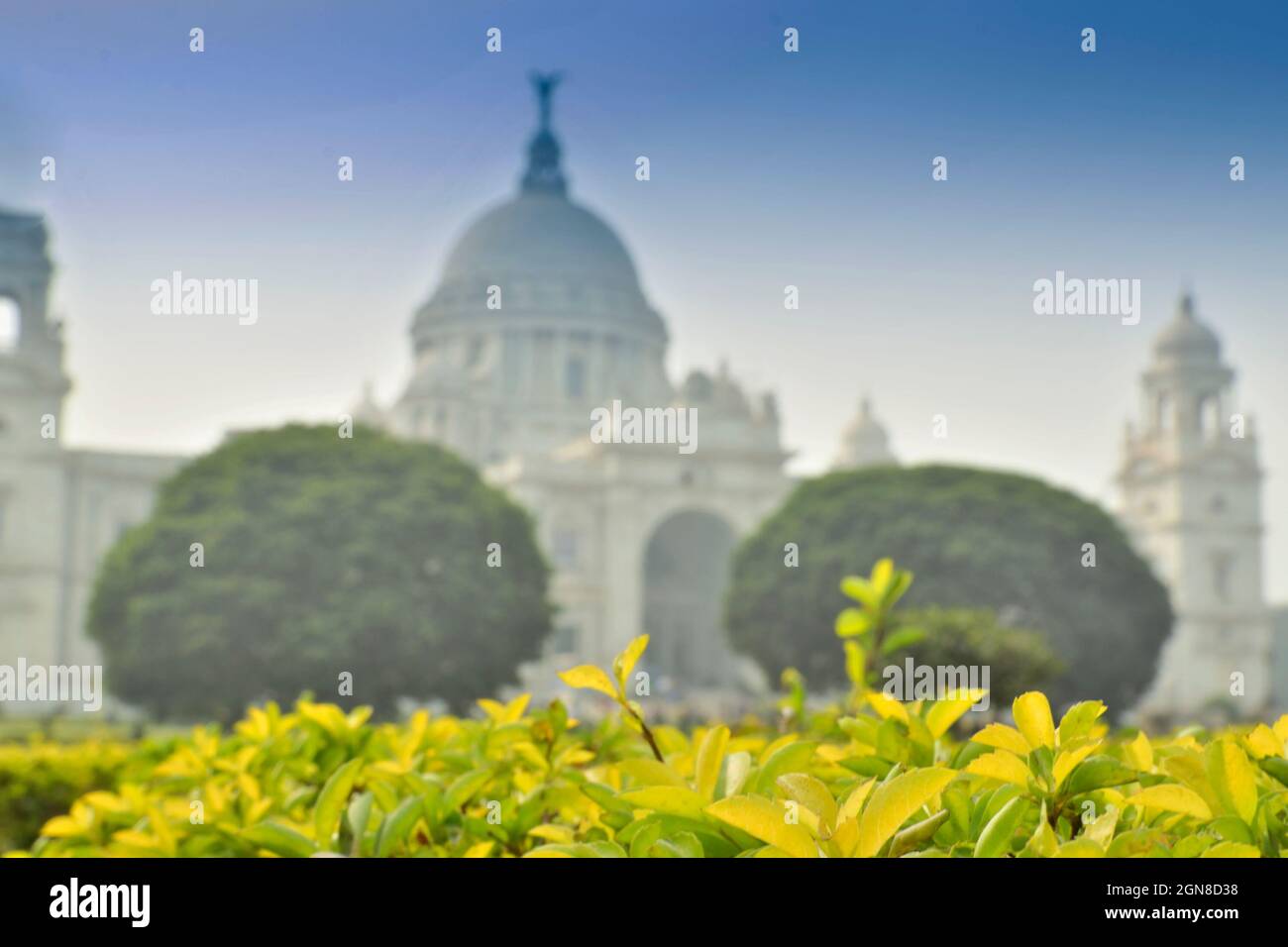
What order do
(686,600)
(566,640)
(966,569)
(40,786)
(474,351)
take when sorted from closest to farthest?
(40,786), (966,569), (566,640), (686,600), (474,351)

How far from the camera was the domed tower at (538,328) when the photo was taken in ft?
228

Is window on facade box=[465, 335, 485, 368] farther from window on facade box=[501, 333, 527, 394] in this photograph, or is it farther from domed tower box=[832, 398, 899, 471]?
domed tower box=[832, 398, 899, 471]

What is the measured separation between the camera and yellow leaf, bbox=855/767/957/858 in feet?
4.98

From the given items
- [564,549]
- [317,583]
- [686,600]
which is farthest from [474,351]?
[317,583]

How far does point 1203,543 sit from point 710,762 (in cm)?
5999

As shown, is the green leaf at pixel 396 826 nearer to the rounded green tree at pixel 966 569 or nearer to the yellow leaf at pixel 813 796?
the yellow leaf at pixel 813 796

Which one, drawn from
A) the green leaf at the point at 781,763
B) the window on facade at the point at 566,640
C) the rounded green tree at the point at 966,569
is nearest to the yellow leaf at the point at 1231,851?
the green leaf at the point at 781,763

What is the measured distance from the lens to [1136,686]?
39.2 m

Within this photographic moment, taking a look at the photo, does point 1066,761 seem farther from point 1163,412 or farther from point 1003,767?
point 1163,412

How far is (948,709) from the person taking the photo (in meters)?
2.16

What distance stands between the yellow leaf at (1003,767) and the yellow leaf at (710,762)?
0.38 m
